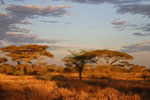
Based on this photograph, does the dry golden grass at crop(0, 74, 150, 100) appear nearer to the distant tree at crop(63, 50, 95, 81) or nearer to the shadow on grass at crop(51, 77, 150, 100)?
the shadow on grass at crop(51, 77, 150, 100)

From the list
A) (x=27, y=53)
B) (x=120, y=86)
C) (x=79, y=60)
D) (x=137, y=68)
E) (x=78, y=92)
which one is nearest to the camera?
(x=78, y=92)

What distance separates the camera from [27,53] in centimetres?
4128

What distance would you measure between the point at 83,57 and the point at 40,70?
60.5 ft

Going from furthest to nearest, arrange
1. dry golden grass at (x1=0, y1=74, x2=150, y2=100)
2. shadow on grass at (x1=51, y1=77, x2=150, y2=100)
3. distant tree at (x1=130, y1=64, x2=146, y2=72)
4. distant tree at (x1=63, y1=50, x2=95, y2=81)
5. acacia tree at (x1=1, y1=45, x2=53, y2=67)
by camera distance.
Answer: distant tree at (x1=130, y1=64, x2=146, y2=72)
acacia tree at (x1=1, y1=45, x2=53, y2=67)
distant tree at (x1=63, y1=50, x2=95, y2=81)
shadow on grass at (x1=51, y1=77, x2=150, y2=100)
dry golden grass at (x1=0, y1=74, x2=150, y2=100)

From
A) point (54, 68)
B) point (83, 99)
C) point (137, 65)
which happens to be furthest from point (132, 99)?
point (137, 65)

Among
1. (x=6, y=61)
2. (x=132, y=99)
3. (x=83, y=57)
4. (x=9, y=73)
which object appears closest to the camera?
(x=132, y=99)

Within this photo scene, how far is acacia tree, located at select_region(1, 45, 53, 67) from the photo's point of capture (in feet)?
132

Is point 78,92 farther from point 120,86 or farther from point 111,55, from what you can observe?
point 111,55

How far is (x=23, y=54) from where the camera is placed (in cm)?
4103

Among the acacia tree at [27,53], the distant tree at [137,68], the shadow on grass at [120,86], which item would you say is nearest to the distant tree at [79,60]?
the shadow on grass at [120,86]

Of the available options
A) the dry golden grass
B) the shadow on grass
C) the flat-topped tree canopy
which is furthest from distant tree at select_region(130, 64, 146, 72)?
the dry golden grass

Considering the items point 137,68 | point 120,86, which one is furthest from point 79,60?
point 137,68

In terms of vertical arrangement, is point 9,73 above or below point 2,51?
below

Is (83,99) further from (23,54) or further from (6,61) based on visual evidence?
(6,61)
